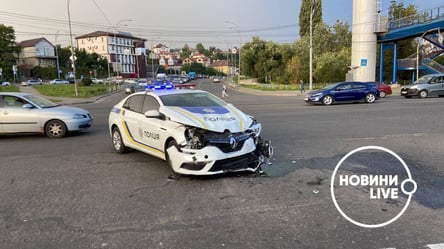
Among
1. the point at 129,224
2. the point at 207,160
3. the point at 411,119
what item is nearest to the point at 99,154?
the point at 207,160

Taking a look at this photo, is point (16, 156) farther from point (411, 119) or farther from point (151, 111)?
point (411, 119)

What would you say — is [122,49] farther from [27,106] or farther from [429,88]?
[27,106]

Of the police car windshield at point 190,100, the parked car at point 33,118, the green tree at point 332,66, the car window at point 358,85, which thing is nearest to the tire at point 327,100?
the car window at point 358,85

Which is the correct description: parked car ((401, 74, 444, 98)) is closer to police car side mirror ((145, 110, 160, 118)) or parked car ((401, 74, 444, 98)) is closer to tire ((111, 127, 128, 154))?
tire ((111, 127, 128, 154))

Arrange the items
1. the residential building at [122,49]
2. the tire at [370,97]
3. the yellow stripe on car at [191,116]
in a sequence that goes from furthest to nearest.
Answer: the residential building at [122,49]
the tire at [370,97]
the yellow stripe on car at [191,116]

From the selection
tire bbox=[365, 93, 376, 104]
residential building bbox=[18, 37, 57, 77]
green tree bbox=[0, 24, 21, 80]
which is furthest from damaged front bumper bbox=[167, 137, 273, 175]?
residential building bbox=[18, 37, 57, 77]

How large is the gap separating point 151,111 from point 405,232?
14.5ft

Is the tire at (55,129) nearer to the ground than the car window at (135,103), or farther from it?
nearer to the ground

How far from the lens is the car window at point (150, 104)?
6405 mm

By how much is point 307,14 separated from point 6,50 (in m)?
69.5

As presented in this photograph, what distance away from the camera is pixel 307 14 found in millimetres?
61062

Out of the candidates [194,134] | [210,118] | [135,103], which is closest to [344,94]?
[135,103]

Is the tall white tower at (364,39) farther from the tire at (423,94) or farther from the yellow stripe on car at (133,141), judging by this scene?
the yellow stripe on car at (133,141)

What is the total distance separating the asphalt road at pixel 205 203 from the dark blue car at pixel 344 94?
39.4 ft
